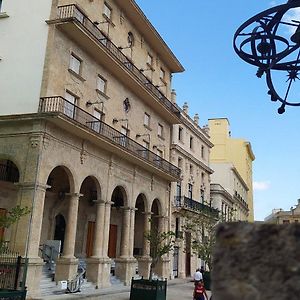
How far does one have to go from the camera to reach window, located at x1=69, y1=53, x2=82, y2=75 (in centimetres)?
2122

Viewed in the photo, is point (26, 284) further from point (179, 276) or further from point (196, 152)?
point (196, 152)

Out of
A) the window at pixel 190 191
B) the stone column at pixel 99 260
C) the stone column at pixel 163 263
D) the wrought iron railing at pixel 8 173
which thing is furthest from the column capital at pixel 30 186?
the window at pixel 190 191

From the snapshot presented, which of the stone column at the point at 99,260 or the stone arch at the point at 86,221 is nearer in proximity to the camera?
the stone column at the point at 99,260

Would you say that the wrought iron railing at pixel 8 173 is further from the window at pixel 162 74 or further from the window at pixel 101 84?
the window at pixel 162 74

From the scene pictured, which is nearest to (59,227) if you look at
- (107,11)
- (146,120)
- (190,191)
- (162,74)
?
(146,120)

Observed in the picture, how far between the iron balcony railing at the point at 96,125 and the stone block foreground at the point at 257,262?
55.5 feet

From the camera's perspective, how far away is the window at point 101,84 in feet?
77.5

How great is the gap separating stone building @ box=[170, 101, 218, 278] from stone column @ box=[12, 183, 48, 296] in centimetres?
1640

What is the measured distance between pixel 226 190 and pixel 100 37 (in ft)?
106

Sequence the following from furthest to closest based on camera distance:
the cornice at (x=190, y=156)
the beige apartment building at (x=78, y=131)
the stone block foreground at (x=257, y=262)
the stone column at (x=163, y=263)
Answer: the cornice at (x=190, y=156)
the stone column at (x=163, y=263)
the beige apartment building at (x=78, y=131)
the stone block foreground at (x=257, y=262)

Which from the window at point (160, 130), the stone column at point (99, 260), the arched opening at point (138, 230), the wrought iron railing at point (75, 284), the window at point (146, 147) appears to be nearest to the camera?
the wrought iron railing at point (75, 284)

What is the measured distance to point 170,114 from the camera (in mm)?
31703

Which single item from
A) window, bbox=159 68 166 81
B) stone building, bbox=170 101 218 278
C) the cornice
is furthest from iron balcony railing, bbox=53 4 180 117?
stone building, bbox=170 101 218 278

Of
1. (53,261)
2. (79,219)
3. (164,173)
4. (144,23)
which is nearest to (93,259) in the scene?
(53,261)
